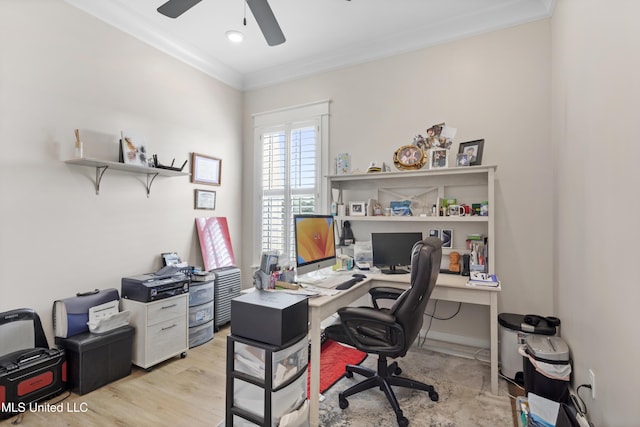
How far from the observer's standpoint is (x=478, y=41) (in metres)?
2.96

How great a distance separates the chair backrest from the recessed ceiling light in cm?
276

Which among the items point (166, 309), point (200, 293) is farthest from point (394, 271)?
point (166, 309)

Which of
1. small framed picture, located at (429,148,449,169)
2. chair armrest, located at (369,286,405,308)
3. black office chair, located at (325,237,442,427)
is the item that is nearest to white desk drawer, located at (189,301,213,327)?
black office chair, located at (325,237,442,427)

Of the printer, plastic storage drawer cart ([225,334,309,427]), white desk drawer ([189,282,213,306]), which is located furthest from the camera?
white desk drawer ([189,282,213,306])

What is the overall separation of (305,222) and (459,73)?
2.15 m

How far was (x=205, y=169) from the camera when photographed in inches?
148

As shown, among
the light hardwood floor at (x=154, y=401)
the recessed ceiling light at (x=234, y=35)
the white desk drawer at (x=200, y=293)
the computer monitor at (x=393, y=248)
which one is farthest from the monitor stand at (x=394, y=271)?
the recessed ceiling light at (x=234, y=35)

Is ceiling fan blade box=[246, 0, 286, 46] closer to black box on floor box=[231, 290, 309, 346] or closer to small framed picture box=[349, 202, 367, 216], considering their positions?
small framed picture box=[349, 202, 367, 216]

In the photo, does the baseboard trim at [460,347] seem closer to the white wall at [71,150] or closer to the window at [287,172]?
the window at [287,172]

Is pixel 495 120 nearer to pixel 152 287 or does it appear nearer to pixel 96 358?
pixel 152 287

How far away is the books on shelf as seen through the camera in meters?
2.40

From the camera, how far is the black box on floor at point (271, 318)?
64.9 inches

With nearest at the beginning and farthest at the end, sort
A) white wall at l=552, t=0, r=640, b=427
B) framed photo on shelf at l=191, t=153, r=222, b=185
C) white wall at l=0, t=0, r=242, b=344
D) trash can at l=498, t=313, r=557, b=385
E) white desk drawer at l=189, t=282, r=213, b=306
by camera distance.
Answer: white wall at l=552, t=0, r=640, b=427
white wall at l=0, t=0, r=242, b=344
trash can at l=498, t=313, r=557, b=385
white desk drawer at l=189, t=282, r=213, b=306
framed photo on shelf at l=191, t=153, r=222, b=185

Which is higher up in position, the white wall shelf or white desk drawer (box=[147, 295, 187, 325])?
the white wall shelf
